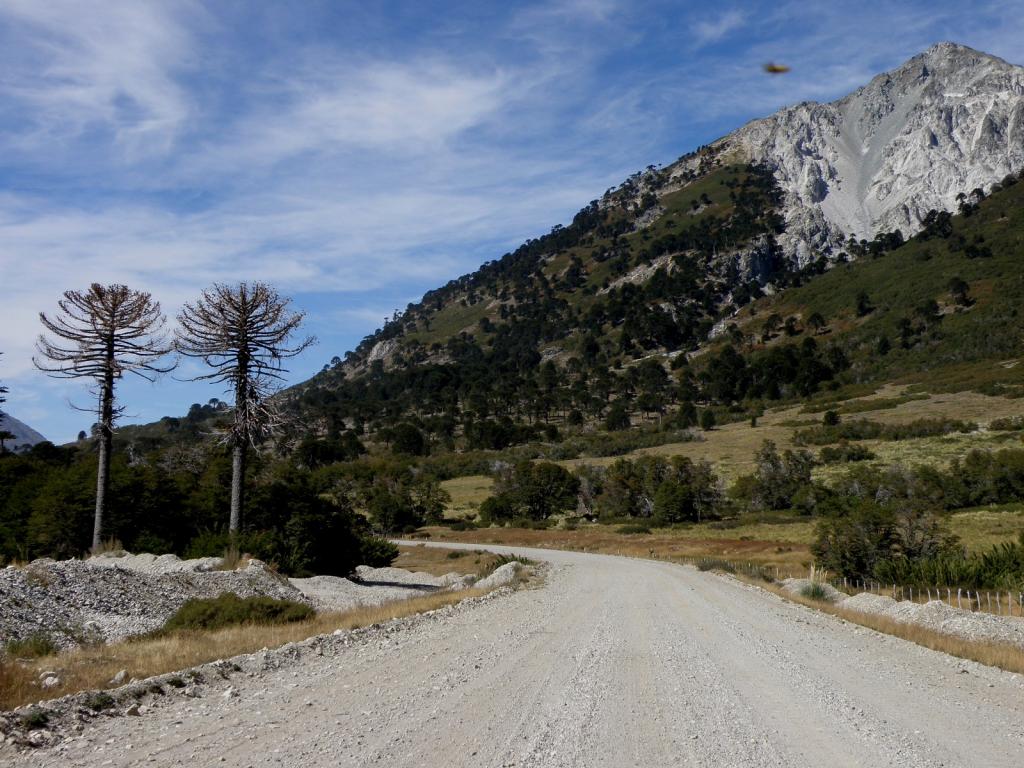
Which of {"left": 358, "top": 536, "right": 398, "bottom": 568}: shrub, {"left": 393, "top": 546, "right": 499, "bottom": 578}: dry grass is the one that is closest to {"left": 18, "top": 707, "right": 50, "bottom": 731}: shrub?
{"left": 358, "top": 536, "right": 398, "bottom": 568}: shrub

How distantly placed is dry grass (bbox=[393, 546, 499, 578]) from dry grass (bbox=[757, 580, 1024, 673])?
64.5 feet

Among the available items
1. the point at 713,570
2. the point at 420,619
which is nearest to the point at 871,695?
the point at 420,619

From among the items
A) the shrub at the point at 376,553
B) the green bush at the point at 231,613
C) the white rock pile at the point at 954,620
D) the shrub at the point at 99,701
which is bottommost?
the shrub at the point at 376,553

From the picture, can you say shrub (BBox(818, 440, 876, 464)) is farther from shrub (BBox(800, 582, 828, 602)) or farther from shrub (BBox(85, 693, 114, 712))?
shrub (BBox(85, 693, 114, 712))

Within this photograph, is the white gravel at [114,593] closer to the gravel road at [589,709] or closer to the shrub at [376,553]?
the gravel road at [589,709]

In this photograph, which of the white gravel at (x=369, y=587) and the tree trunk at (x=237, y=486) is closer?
the white gravel at (x=369, y=587)

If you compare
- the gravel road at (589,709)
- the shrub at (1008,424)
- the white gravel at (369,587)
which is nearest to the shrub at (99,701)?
the gravel road at (589,709)

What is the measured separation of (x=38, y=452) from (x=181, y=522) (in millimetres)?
27823

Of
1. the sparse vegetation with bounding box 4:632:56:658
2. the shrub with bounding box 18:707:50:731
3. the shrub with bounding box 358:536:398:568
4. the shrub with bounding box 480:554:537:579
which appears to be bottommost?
the shrub with bounding box 480:554:537:579

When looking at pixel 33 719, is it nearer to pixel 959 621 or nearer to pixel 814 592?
pixel 959 621

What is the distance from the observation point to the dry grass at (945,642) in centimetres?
1177

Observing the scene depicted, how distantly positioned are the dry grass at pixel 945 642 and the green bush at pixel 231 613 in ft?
38.8

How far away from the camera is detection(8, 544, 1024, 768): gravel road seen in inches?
239

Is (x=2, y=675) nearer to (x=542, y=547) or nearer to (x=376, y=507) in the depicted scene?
(x=542, y=547)
